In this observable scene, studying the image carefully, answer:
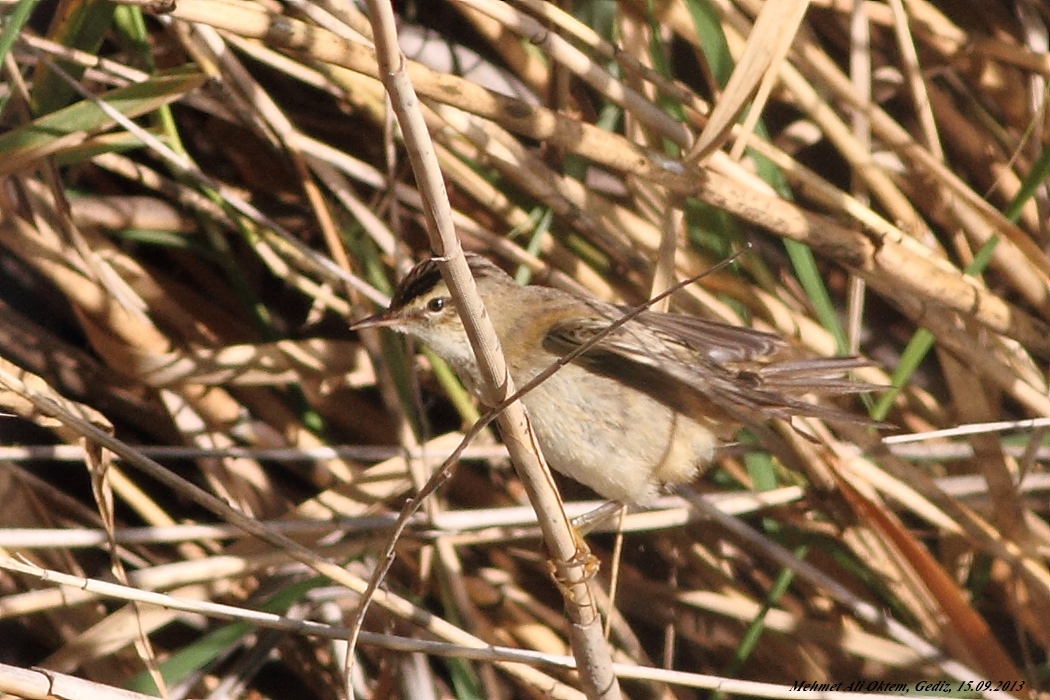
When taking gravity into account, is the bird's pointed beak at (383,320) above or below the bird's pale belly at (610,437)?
above

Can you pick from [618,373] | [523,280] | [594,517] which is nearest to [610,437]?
[618,373]

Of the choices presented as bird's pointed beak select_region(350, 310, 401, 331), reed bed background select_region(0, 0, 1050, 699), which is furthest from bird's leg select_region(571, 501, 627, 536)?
bird's pointed beak select_region(350, 310, 401, 331)

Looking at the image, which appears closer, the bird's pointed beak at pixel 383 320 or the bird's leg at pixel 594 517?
the bird's pointed beak at pixel 383 320

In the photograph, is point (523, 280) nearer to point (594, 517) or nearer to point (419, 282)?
point (419, 282)

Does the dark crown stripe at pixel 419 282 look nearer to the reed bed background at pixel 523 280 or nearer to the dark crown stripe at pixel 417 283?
the dark crown stripe at pixel 417 283

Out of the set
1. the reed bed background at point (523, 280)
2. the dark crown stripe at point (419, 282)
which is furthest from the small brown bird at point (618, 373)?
the reed bed background at point (523, 280)

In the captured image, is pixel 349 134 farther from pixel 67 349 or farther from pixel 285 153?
pixel 67 349

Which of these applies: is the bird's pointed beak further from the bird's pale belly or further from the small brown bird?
the bird's pale belly
